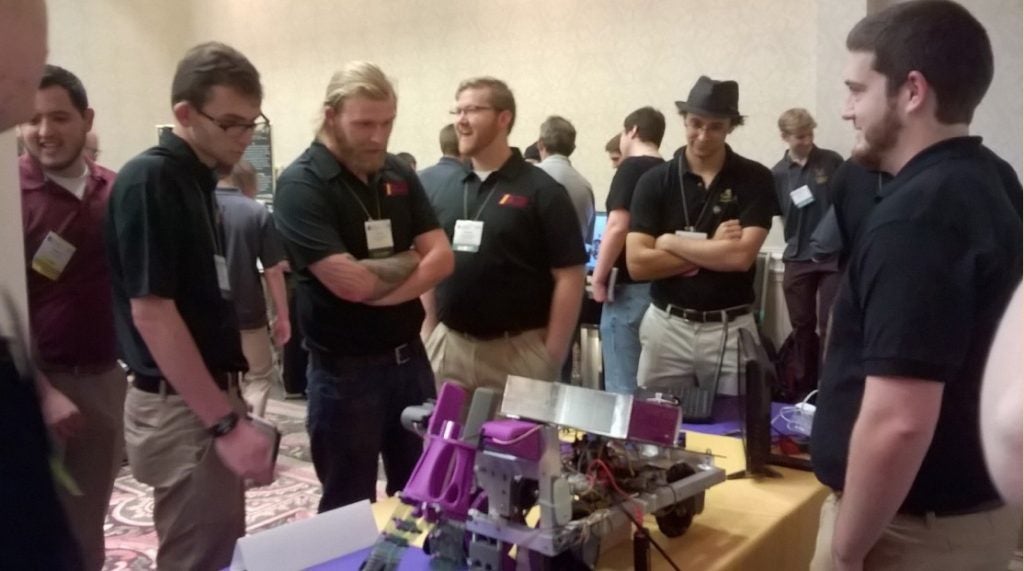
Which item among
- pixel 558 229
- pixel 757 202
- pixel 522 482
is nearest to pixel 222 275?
pixel 522 482

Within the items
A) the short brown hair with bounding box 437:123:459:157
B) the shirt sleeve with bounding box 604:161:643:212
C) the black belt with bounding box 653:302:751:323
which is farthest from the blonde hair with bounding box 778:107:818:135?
the black belt with bounding box 653:302:751:323

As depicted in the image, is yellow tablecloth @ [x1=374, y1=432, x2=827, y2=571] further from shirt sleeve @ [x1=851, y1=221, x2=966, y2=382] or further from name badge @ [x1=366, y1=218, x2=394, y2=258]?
name badge @ [x1=366, y1=218, x2=394, y2=258]

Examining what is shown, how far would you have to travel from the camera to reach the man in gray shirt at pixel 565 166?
416 cm

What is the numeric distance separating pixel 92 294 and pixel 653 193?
69.0 inches

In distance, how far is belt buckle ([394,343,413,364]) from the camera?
2230mm

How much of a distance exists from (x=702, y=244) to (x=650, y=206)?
25 centimetres

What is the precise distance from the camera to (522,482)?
1.31 metres

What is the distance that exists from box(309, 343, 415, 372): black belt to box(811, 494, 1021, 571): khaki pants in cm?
123

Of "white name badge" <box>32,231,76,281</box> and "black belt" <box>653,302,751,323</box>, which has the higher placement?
"white name badge" <box>32,231,76,281</box>

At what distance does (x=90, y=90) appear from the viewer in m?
7.75

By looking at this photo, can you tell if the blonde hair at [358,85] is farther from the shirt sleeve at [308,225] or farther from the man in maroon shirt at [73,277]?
the man in maroon shirt at [73,277]

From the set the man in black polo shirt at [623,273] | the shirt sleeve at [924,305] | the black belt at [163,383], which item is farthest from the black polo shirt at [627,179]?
the shirt sleeve at [924,305]

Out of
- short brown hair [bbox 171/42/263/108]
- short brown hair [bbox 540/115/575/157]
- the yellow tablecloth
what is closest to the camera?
the yellow tablecloth

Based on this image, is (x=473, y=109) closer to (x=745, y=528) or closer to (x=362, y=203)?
(x=362, y=203)
